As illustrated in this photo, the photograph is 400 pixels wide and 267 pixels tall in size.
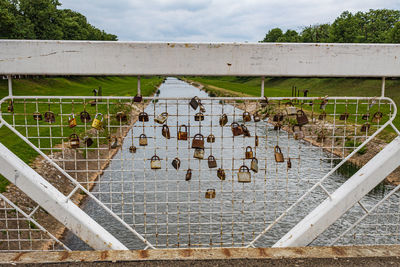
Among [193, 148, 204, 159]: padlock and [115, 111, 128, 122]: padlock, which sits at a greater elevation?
[115, 111, 128, 122]: padlock

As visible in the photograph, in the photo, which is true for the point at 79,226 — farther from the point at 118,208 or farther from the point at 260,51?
the point at 118,208

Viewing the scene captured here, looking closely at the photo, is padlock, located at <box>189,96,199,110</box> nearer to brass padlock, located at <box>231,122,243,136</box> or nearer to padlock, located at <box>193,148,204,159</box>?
brass padlock, located at <box>231,122,243,136</box>

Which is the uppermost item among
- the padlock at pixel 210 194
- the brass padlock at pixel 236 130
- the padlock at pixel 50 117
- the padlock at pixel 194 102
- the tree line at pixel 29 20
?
the tree line at pixel 29 20

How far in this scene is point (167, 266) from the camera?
293cm

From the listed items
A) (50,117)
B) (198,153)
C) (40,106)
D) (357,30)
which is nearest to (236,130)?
(198,153)

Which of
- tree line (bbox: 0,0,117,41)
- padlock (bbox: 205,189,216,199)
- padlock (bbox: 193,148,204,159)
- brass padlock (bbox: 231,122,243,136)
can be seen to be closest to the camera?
brass padlock (bbox: 231,122,243,136)

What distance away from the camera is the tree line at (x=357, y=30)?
154ft

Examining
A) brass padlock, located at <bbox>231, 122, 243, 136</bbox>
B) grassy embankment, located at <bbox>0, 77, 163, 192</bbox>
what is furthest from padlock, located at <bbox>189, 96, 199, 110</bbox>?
grassy embankment, located at <bbox>0, 77, 163, 192</bbox>

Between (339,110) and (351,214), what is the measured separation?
12951 millimetres

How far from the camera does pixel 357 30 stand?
49719 millimetres

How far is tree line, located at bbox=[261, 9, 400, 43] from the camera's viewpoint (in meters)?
46.9

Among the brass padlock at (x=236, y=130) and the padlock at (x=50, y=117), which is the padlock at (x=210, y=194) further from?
the padlock at (x=50, y=117)

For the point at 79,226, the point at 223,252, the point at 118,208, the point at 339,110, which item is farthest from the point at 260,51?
the point at 339,110

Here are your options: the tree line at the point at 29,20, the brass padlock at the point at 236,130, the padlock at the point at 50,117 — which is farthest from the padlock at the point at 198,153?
the tree line at the point at 29,20
